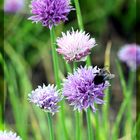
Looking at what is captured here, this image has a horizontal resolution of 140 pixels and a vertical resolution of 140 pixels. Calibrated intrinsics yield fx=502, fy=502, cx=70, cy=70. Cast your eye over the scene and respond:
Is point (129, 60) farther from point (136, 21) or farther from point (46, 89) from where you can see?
point (136, 21)

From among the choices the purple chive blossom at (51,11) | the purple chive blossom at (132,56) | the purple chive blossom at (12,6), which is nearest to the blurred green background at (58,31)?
the purple chive blossom at (12,6)

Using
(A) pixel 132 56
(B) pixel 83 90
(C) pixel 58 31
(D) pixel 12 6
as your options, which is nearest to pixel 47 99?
(B) pixel 83 90

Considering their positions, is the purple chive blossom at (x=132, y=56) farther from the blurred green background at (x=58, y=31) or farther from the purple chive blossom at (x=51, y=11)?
the purple chive blossom at (x=51, y=11)

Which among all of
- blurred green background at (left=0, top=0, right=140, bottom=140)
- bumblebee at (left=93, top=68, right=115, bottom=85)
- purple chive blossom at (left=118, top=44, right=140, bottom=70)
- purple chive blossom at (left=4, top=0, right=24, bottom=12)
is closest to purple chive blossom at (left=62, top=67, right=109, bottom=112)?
bumblebee at (left=93, top=68, right=115, bottom=85)

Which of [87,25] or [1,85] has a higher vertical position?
[87,25]

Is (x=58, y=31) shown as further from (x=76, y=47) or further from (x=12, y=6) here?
(x=76, y=47)

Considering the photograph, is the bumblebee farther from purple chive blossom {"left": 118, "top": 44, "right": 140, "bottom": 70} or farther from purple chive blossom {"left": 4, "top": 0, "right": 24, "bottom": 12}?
purple chive blossom {"left": 4, "top": 0, "right": 24, "bottom": 12}

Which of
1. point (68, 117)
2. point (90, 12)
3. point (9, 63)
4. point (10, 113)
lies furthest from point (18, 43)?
point (68, 117)
